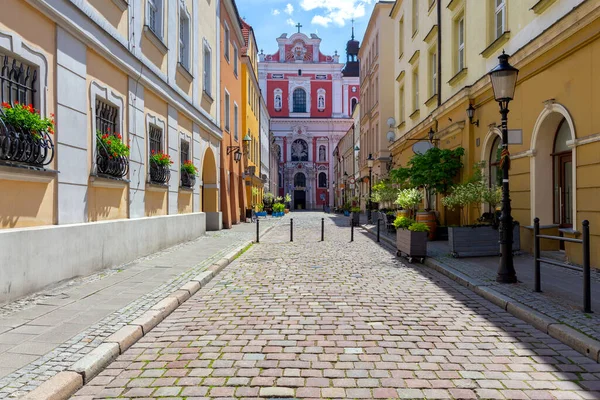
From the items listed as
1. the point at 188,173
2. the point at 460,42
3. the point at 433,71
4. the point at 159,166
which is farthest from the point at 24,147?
the point at 433,71

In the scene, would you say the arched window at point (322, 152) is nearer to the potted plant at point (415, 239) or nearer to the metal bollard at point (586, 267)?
the potted plant at point (415, 239)

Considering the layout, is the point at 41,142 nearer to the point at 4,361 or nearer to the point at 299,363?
the point at 4,361

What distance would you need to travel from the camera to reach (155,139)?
38.0ft

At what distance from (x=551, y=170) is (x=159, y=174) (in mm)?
8805

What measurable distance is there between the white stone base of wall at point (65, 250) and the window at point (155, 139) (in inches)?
71.7

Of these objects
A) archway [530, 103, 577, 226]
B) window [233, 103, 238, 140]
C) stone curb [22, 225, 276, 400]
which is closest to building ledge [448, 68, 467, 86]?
archway [530, 103, 577, 226]

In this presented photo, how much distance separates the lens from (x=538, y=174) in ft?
31.4

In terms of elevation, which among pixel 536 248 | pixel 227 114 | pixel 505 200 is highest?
pixel 227 114

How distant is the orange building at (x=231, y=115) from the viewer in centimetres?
2006

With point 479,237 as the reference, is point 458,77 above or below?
above

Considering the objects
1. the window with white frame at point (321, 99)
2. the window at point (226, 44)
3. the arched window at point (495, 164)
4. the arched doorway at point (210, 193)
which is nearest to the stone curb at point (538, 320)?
the arched window at point (495, 164)

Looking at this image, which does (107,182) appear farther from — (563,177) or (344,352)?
(563,177)

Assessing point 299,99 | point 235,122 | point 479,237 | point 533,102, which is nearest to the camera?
point 533,102

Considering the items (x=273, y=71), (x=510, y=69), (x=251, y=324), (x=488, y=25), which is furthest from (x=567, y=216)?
(x=273, y=71)
